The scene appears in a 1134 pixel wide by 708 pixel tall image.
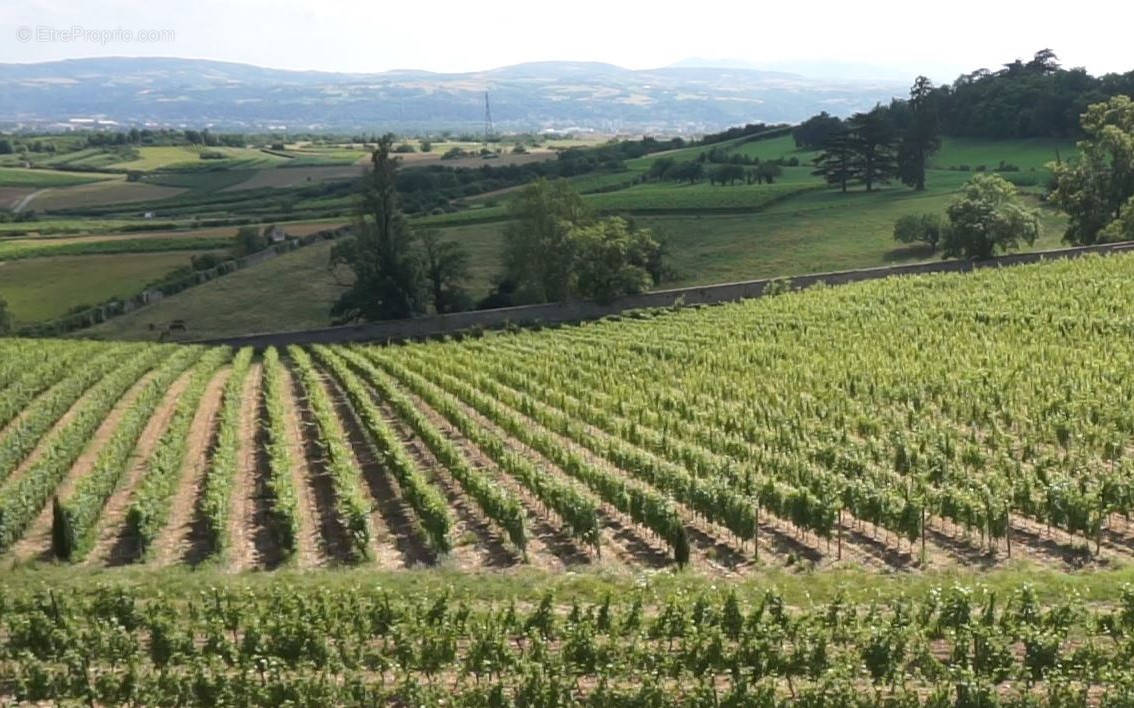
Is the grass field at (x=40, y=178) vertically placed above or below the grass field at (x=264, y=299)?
above

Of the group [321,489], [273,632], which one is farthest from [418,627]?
[321,489]

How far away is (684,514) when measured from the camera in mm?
23688

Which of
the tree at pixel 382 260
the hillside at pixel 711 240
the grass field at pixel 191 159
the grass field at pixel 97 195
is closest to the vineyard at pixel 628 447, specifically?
the tree at pixel 382 260

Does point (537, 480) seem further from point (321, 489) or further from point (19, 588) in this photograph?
point (19, 588)

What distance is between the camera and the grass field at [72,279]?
70875 millimetres

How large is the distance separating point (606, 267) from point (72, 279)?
4176 centimetres

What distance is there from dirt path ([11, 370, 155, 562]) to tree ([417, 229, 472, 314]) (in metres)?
24.3

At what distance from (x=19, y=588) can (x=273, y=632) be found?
23.5 ft

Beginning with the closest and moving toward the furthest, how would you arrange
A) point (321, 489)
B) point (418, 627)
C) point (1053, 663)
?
point (1053, 663) → point (418, 627) → point (321, 489)

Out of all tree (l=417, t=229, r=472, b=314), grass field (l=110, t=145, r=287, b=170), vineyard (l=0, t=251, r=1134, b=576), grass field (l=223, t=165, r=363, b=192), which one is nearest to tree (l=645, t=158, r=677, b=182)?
grass field (l=223, t=165, r=363, b=192)

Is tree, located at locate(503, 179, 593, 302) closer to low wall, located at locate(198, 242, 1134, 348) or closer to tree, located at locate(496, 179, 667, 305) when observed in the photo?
tree, located at locate(496, 179, 667, 305)

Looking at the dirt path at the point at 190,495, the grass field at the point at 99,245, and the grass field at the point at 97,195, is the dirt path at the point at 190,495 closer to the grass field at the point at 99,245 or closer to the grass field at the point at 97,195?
the grass field at the point at 99,245

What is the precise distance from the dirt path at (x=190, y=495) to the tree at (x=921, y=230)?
157 feet

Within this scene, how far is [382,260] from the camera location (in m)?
63.1
